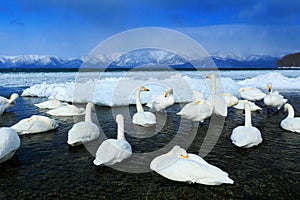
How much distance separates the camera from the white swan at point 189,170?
492cm

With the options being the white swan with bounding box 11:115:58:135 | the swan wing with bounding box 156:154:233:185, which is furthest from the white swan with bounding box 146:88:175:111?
the swan wing with bounding box 156:154:233:185

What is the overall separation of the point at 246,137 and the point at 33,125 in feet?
21.9

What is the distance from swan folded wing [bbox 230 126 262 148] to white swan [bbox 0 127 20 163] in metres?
5.71

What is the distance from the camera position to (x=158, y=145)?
750 cm

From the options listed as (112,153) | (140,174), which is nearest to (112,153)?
(112,153)

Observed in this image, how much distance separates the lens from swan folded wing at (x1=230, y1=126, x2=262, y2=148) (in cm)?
703

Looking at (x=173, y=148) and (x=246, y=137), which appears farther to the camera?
(x=246, y=137)

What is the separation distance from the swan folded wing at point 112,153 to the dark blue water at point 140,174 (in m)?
0.22

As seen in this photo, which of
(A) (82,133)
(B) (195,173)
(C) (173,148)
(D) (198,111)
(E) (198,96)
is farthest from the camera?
(E) (198,96)

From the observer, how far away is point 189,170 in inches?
Answer: 197

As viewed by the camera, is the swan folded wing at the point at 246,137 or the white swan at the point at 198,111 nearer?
the swan folded wing at the point at 246,137

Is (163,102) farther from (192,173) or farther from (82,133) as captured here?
(192,173)

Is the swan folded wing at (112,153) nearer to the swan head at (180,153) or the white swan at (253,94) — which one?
the swan head at (180,153)

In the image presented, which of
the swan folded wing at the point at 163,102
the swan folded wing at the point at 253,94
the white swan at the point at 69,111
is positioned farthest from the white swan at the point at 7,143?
the swan folded wing at the point at 253,94
